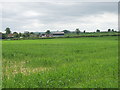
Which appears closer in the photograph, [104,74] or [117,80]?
[117,80]

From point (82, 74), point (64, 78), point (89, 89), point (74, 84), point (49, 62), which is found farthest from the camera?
point (49, 62)

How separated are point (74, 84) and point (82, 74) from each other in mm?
1487

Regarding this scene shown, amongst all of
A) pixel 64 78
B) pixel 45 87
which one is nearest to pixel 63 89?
pixel 45 87

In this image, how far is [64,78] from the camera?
26.7ft

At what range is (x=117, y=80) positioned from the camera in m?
7.83

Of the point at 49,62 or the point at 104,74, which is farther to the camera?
the point at 49,62

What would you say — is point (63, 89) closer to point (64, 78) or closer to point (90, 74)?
point (64, 78)

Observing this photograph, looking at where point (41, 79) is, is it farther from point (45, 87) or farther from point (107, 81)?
point (107, 81)

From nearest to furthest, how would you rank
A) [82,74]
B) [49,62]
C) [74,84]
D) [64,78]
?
[74,84]
[64,78]
[82,74]
[49,62]

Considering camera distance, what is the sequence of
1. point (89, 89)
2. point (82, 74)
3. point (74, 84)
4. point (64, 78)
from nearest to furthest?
point (89, 89) → point (74, 84) → point (64, 78) → point (82, 74)

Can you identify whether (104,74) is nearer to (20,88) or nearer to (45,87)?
(45,87)

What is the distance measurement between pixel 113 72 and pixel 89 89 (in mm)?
3166

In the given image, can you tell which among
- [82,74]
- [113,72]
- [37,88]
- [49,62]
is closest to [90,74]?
[82,74]

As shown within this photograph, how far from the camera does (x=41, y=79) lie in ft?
26.0
